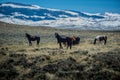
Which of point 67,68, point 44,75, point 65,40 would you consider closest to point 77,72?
point 67,68

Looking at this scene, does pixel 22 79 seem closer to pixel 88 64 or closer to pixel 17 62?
pixel 17 62

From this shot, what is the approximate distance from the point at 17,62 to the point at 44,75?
13.6ft

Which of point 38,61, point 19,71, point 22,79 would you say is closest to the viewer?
point 22,79

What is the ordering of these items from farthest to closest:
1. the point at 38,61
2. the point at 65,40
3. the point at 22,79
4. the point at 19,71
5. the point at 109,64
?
the point at 65,40 → the point at 38,61 → the point at 109,64 → the point at 19,71 → the point at 22,79

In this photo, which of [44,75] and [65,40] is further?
[65,40]

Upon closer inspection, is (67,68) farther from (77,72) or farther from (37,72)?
(37,72)

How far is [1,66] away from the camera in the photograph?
17.1 metres

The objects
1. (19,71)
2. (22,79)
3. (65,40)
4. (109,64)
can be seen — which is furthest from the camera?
(65,40)

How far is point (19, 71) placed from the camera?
16.3m

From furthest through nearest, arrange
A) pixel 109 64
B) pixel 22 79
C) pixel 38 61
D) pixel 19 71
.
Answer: pixel 38 61 → pixel 109 64 → pixel 19 71 → pixel 22 79

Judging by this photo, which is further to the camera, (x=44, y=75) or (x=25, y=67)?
(x=25, y=67)

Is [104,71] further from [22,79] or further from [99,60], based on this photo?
[22,79]

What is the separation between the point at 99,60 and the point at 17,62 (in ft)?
24.1

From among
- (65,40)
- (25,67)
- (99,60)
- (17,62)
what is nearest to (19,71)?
(25,67)
